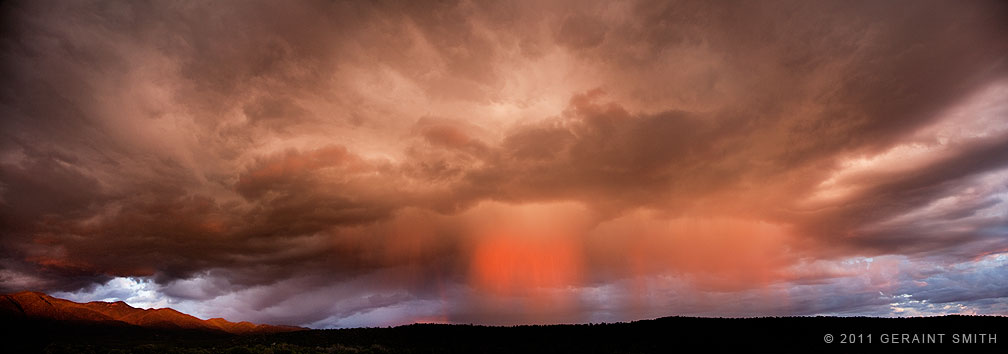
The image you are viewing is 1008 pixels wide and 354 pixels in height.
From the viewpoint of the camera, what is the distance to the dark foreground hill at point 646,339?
63469mm

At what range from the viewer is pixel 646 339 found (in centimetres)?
8275

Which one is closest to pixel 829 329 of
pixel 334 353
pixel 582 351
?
pixel 582 351

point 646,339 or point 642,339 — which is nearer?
point 642,339

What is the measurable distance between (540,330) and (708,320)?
130ft

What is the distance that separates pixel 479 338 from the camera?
296 feet

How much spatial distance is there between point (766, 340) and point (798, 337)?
6.59m

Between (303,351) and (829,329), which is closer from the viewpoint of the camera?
(303,351)

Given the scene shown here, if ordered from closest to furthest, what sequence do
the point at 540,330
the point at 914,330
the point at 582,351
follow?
the point at 582,351
the point at 914,330
the point at 540,330

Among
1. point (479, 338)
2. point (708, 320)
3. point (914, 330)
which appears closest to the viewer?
point (914, 330)

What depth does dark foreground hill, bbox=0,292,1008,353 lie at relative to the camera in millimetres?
63469

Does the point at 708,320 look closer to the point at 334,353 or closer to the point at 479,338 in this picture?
the point at 479,338

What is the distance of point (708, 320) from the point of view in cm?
10419

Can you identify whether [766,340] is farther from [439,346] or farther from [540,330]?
[439,346]

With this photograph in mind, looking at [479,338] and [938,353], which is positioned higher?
[938,353]
